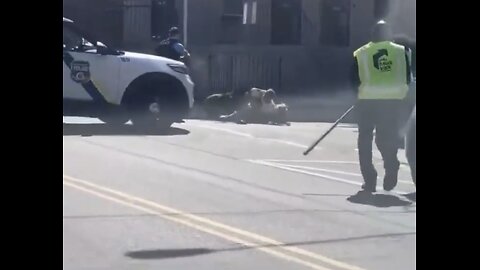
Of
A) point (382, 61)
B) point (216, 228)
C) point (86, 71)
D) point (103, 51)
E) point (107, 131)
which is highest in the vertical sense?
point (382, 61)

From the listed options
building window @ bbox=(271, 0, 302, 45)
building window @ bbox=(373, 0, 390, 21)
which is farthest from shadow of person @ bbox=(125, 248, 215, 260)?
building window @ bbox=(271, 0, 302, 45)

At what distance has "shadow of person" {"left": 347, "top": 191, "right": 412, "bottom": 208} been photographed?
10324 mm

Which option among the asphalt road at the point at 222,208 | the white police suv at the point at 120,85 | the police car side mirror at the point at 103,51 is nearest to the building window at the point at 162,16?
the white police suv at the point at 120,85

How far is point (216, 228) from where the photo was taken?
8.52 metres

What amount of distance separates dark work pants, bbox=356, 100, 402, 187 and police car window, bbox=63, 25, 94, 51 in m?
→ 6.00

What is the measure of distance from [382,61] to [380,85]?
0.25m

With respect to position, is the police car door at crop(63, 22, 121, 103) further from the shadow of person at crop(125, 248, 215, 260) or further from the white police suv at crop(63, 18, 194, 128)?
the shadow of person at crop(125, 248, 215, 260)

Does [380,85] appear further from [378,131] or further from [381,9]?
[381,9]

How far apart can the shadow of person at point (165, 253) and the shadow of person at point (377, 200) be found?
3118mm

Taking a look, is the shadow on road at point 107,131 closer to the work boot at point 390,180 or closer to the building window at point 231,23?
the work boot at point 390,180

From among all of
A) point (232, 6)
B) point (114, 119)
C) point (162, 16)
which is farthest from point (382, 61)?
point (232, 6)

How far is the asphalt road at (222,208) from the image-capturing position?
749cm
